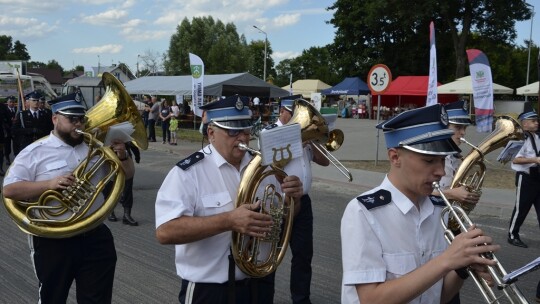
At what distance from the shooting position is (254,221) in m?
2.94

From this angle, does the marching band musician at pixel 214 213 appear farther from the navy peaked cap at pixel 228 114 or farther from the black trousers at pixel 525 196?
the black trousers at pixel 525 196

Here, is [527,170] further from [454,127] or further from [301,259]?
[301,259]

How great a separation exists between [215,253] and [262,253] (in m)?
0.31

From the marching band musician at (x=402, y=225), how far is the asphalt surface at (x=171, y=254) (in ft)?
11.1

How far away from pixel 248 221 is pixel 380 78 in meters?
12.1

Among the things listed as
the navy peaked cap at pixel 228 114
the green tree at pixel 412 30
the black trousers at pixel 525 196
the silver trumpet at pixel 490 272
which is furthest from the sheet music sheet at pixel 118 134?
the green tree at pixel 412 30

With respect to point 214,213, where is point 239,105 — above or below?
above

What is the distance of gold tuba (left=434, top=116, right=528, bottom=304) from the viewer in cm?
210

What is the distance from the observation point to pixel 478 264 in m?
1.97

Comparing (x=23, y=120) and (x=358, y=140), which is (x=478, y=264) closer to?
(x=23, y=120)

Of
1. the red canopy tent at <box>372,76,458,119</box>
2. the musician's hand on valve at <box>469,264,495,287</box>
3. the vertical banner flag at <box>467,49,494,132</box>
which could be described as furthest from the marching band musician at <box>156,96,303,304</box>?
the red canopy tent at <box>372,76,458,119</box>

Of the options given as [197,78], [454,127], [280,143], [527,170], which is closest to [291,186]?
A: [280,143]

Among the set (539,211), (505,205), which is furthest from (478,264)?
(505,205)

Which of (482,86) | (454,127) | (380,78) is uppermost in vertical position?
(380,78)
